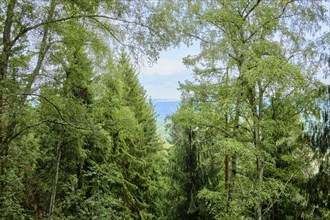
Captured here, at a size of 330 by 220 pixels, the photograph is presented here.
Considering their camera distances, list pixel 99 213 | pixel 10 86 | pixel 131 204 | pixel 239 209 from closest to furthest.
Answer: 1. pixel 10 86
2. pixel 239 209
3. pixel 99 213
4. pixel 131 204

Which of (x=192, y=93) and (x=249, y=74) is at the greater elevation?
(x=192, y=93)

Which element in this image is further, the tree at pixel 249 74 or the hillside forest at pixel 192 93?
the tree at pixel 249 74

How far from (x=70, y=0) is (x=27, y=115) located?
2124mm

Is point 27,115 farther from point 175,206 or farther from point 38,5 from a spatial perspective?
point 175,206

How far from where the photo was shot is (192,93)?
8.37 m

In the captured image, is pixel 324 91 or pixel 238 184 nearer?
pixel 324 91

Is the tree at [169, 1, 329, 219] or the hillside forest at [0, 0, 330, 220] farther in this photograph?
the tree at [169, 1, 329, 219]

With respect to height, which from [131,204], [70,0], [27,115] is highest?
[70,0]

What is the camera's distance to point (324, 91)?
15.3ft

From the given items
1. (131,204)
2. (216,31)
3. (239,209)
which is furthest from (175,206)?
(216,31)

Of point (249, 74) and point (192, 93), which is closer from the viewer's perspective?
point (249, 74)

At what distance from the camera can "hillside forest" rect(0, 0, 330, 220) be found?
5.20 metres

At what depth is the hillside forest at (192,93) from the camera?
5.20 metres

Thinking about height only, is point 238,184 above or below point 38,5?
below
